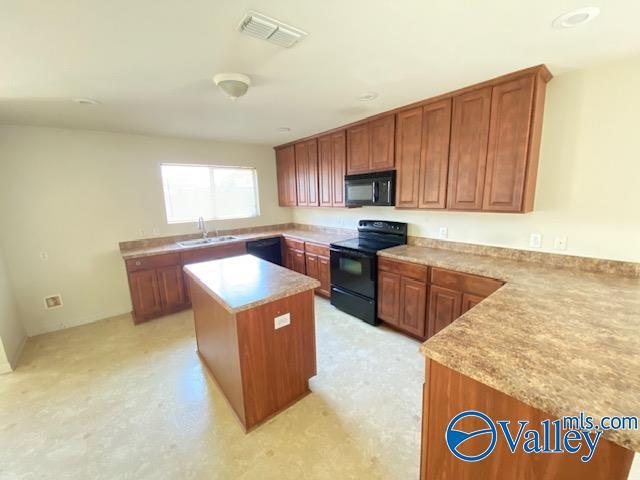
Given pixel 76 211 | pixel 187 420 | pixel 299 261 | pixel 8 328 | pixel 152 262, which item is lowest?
pixel 187 420

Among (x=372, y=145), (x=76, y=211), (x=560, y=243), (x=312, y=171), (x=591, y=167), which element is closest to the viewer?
(x=591, y=167)

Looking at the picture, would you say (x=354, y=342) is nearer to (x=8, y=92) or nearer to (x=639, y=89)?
(x=639, y=89)

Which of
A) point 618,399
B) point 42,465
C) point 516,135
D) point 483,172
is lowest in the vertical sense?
point 42,465

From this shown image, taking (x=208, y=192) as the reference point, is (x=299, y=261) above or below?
below

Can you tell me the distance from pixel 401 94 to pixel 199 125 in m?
2.41

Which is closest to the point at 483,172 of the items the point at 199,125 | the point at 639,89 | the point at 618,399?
the point at 639,89

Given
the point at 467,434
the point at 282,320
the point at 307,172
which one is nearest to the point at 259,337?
the point at 282,320

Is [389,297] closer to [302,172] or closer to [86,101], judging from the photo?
[302,172]

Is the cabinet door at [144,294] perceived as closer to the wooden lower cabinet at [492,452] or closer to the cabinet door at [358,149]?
the cabinet door at [358,149]

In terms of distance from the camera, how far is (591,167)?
206 cm

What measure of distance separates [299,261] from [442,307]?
7.75ft

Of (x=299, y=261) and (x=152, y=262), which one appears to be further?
(x=299, y=261)

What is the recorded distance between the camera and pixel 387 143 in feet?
9.94
